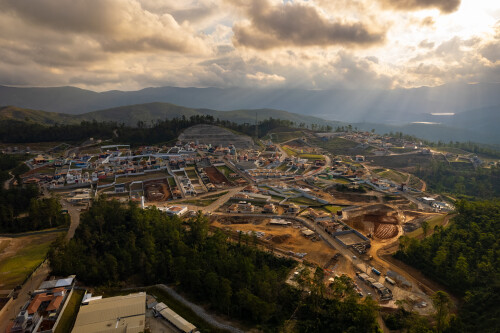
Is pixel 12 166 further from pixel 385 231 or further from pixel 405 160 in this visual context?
pixel 405 160

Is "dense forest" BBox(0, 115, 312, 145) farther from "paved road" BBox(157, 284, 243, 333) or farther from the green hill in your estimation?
"paved road" BBox(157, 284, 243, 333)

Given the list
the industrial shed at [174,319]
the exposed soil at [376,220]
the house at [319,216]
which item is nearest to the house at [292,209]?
the house at [319,216]

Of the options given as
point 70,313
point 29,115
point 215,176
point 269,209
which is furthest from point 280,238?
point 29,115

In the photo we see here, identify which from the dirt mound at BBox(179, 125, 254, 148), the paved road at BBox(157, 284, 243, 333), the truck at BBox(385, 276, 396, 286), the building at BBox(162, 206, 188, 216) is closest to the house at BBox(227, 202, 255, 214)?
the building at BBox(162, 206, 188, 216)

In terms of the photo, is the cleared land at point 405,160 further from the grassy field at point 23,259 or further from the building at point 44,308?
the building at point 44,308

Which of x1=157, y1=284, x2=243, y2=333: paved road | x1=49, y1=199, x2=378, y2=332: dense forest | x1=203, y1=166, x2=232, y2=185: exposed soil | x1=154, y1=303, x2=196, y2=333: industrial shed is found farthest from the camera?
x1=203, y1=166, x2=232, y2=185: exposed soil
